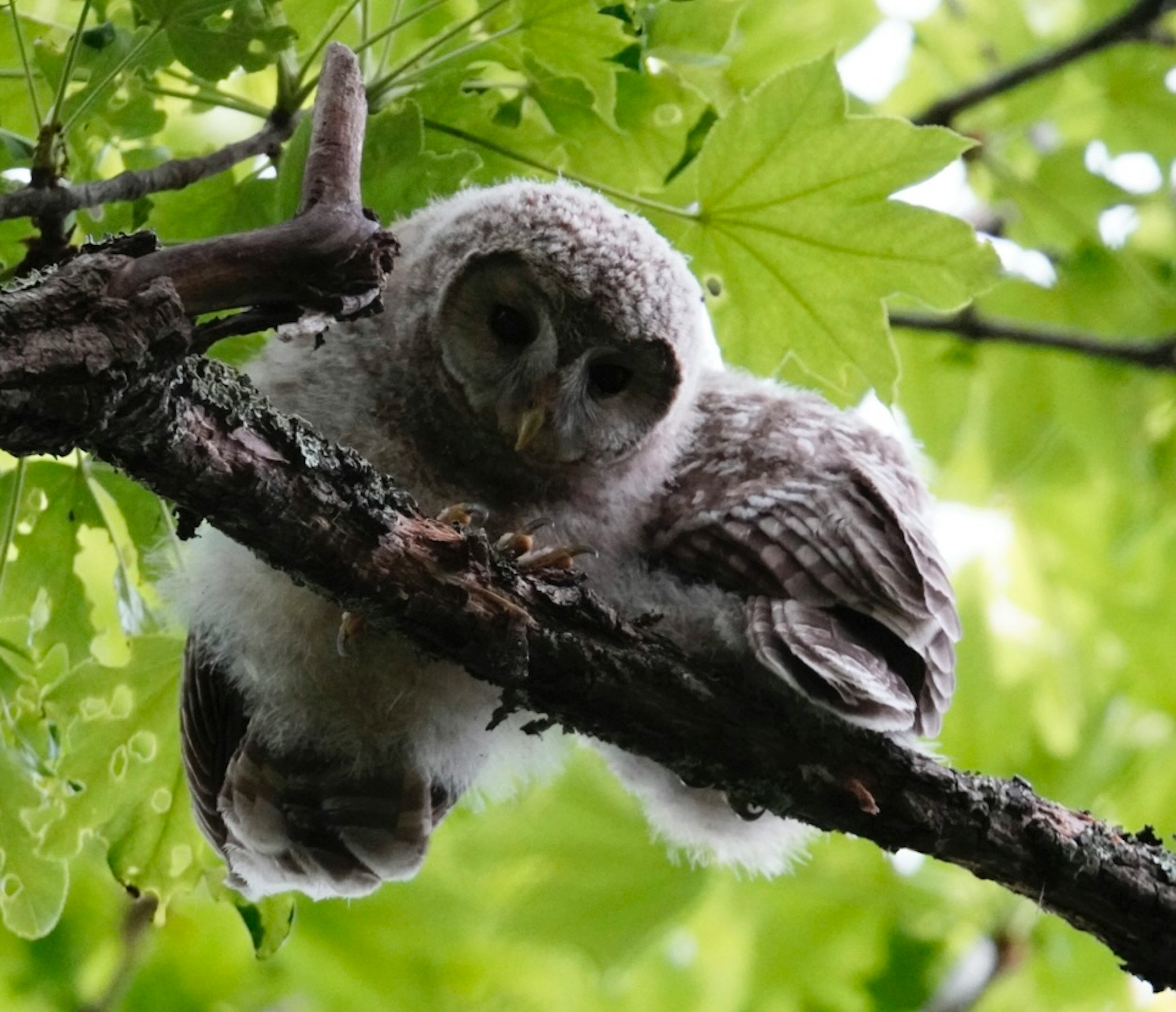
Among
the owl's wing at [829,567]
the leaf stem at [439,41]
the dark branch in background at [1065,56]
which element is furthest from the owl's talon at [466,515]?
the dark branch in background at [1065,56]

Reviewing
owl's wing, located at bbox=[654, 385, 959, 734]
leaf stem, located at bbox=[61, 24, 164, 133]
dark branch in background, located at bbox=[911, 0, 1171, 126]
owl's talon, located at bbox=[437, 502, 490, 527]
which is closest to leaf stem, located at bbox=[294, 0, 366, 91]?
leaf stem, located at bbox=[61, 24, 164, 133]

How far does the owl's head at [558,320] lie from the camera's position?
2.62 meters

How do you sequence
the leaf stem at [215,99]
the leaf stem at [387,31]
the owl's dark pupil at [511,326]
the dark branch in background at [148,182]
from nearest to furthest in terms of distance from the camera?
the dark branch in background at [148,182] → the leaf stem at [387,31] → the leaf stem at [215,99] → the owl's dark pupil at [511,326]

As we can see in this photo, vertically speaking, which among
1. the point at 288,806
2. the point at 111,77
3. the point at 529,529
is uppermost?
the point at 111,77

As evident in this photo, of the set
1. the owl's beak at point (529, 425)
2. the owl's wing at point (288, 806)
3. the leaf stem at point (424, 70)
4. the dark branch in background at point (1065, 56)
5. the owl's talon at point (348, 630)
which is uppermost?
the leaf stem at point (424, 70)

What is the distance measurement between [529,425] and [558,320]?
0.80ft

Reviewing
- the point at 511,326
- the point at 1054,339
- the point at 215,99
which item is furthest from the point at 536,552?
the point at 1054,339

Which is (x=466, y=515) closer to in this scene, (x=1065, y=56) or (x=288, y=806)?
(x=288, y=806)

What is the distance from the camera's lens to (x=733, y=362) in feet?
8.83

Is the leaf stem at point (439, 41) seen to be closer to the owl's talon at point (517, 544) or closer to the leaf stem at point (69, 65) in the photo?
the leaf stem at point (69, 65)

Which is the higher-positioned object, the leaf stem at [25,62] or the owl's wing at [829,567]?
the leaf stem at [25,62]

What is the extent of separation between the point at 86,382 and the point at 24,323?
0.27 feet

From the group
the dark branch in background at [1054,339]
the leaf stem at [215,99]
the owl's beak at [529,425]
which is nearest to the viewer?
the leaf stem at [215,99]

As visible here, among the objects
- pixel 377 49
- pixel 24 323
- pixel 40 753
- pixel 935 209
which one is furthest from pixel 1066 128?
pixel 24 323
